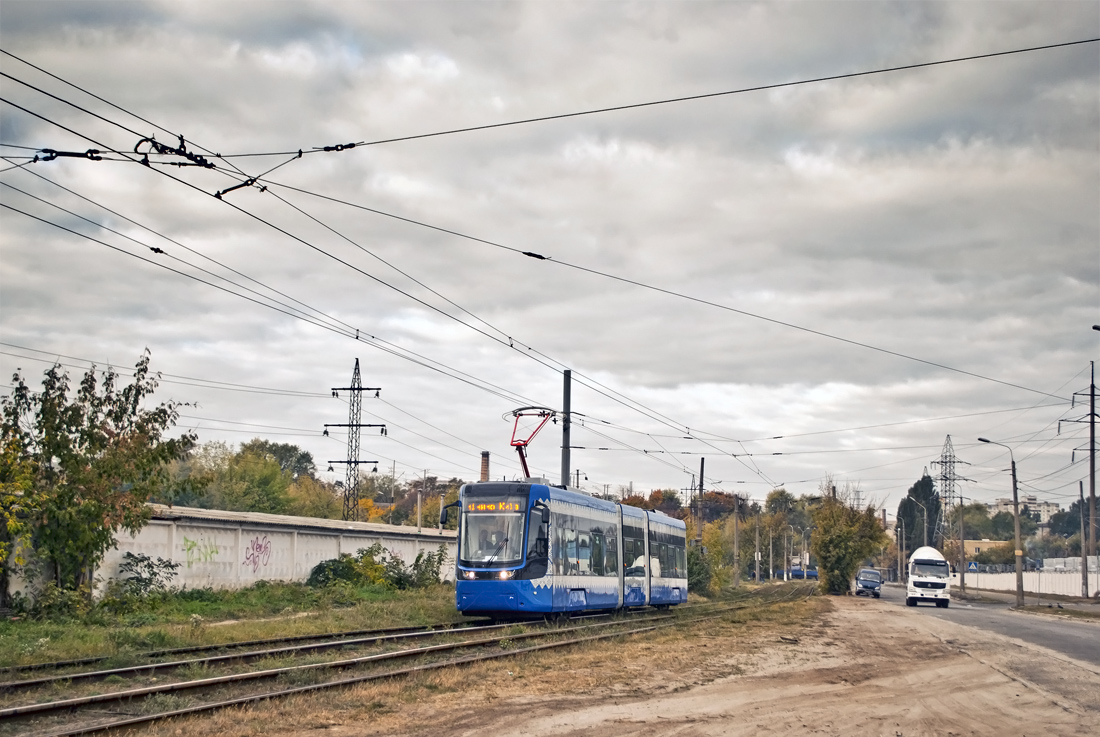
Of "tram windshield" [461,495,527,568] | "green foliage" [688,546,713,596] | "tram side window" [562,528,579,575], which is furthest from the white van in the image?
"tram windshield" [461,495,527,568]

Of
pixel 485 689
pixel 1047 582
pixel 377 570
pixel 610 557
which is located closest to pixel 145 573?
pixel 377 570

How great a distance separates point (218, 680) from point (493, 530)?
12.0 meters

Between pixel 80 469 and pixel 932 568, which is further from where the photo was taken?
pixel 932 568

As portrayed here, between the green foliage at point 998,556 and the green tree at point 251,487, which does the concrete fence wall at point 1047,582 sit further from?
the green tree at point 251,487

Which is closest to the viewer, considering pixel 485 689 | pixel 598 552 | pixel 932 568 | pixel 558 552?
pixel 485 689

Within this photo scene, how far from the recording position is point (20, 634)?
18797 millimetres

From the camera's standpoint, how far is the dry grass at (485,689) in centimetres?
1085

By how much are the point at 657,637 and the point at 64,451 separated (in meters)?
14.4

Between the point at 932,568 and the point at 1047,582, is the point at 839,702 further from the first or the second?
the point at 1047,582

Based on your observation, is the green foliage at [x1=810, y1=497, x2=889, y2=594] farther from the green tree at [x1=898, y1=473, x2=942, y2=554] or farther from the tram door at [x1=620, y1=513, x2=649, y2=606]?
the green tree at [x1=898, y1=473, x2=942, y2=554]

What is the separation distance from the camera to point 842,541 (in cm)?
6284

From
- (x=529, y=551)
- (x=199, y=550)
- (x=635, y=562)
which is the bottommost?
(x=635, y=562)

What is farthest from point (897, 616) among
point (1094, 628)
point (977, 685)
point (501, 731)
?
point (501, 731)

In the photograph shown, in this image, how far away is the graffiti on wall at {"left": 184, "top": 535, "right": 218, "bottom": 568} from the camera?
2925 centimetres
